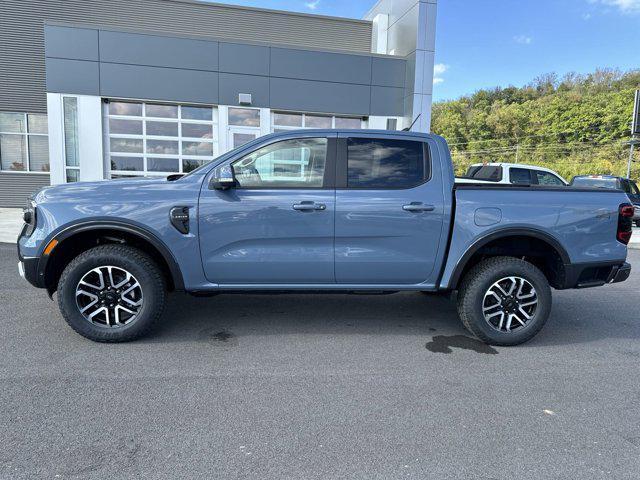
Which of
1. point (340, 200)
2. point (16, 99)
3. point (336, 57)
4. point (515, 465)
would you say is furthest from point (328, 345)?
point (16, 99)

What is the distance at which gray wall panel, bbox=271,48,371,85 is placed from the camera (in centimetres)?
1378

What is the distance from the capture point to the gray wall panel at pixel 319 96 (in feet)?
45.7

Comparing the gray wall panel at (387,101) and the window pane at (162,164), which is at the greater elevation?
the gray wall panel at (387,101)

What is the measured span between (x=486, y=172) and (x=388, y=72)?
559 centimetres

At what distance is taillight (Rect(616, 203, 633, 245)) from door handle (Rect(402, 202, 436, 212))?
1.78 meters

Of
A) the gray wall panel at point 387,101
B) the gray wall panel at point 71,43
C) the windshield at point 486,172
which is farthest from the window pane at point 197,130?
the windshield at point 486,172

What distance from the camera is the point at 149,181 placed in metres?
3.87

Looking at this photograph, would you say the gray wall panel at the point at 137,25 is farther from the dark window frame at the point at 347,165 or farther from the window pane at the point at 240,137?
the dark window frame at the point at 347,165

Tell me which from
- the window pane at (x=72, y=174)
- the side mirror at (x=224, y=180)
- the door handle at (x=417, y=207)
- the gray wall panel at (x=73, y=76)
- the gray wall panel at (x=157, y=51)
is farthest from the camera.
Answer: the window pane at (x=72, y=174)

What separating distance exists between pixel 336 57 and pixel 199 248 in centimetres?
1198

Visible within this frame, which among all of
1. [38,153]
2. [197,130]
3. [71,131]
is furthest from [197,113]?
[38,153]

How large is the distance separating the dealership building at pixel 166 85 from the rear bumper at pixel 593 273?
Answer: 1045 cm

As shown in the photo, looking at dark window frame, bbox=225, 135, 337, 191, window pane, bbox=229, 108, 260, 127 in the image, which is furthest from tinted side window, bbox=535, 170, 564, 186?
dark window frame, bbox=225, 135, 337, 191

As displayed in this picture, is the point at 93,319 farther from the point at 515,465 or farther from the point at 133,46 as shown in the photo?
the point at 133,46
